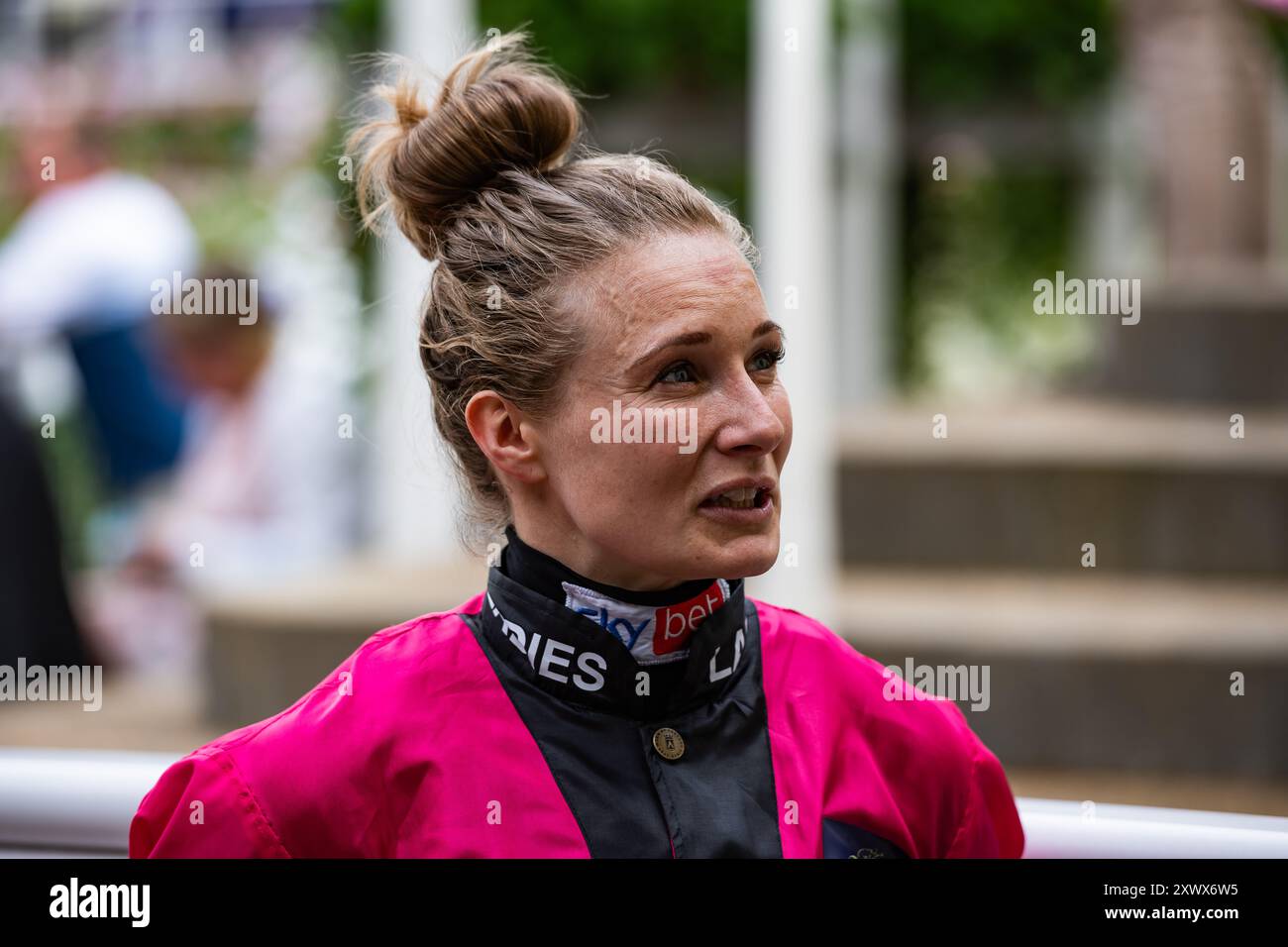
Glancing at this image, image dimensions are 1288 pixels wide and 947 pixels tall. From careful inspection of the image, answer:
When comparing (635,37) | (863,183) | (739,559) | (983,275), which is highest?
(635,37)

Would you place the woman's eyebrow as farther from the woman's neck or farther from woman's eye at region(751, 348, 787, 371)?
the woman's neck

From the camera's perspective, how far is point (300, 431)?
19.0 ft

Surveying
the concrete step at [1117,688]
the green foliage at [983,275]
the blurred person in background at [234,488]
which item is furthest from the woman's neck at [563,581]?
the green foliage at [983,275]

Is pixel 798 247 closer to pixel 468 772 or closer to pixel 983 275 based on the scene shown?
pixel 468 772

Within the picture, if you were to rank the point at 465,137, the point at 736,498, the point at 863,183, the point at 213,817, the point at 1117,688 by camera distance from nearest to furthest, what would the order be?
the point at 213,817 < the point at 736,498 < the point at 465,137 < the point at 1117,688 < the point at 863,183

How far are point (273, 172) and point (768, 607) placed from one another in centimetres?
677

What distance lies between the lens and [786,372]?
3836 millimetres

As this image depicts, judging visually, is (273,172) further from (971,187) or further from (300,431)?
(971,187)

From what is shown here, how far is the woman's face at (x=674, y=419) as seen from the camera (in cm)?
145

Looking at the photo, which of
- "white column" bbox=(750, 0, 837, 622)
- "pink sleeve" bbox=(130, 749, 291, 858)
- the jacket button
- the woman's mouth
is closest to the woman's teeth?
the woman's mouth

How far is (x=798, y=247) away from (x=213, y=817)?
8.87 ft

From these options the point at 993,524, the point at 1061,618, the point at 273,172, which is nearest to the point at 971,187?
the point at 273,172

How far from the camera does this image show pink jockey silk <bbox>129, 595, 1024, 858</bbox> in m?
1.38

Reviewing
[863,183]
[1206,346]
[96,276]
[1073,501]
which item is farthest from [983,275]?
[96,276]
